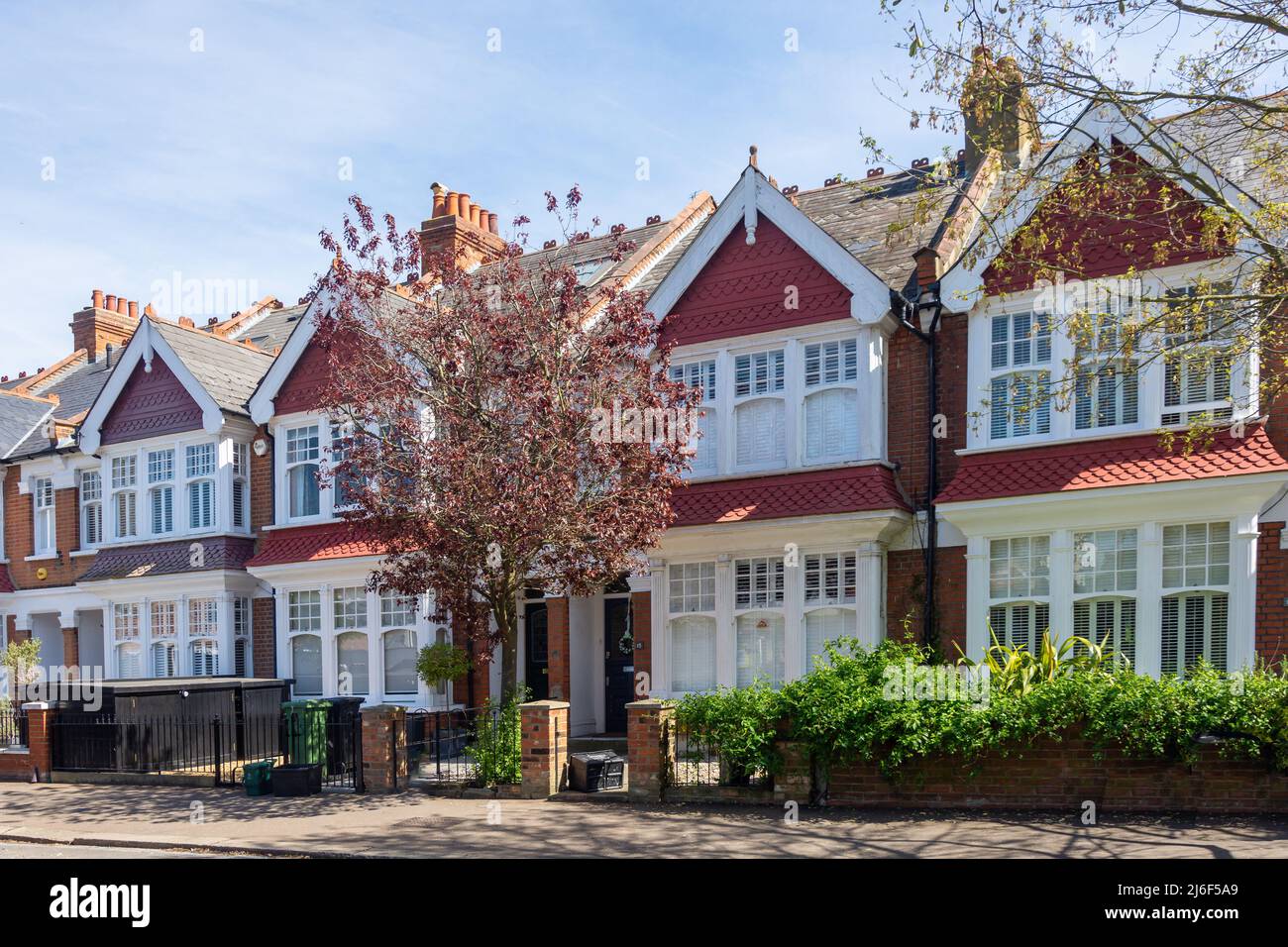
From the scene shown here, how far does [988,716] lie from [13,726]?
1636 centimetres

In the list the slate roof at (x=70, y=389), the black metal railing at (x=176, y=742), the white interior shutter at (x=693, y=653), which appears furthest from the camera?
the slate roof at (x=70, y=389)

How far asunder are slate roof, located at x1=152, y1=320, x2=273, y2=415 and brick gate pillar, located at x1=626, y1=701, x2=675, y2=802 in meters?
12.2

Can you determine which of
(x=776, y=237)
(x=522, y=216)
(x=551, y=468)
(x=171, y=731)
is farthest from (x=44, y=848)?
(x=776, y=237)

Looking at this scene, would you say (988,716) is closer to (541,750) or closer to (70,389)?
(541,750)

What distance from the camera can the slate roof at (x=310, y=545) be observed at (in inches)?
790

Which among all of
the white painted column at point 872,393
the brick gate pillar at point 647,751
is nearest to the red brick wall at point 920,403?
the white painted column at point 872,393

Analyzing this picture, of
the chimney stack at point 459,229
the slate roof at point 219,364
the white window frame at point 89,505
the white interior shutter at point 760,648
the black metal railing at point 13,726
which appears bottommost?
the black metal railing at point 13,726

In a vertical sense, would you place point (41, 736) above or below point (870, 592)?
below

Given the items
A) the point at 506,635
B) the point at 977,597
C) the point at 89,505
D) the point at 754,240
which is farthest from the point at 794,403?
the point at 89,505

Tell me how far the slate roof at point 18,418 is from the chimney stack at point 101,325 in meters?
3.72

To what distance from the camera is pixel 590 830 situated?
11727mm

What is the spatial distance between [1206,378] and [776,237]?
626cm
